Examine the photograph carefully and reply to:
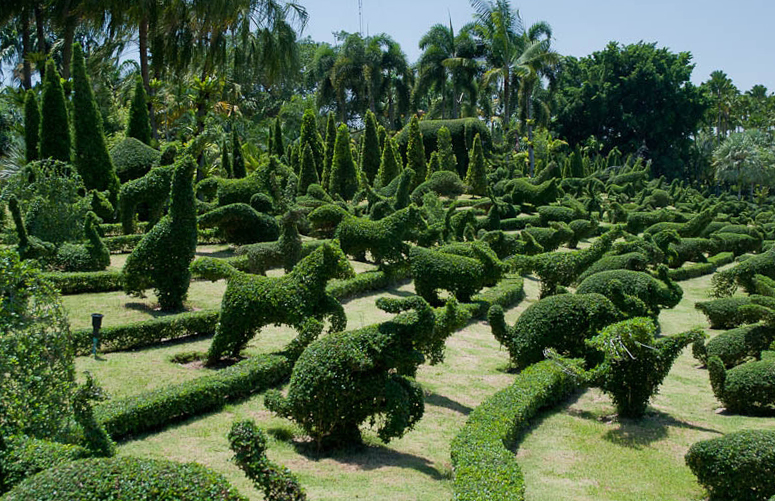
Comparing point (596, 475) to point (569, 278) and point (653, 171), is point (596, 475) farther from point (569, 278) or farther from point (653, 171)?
point (653, 171)

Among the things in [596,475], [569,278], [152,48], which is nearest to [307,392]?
[596,475]

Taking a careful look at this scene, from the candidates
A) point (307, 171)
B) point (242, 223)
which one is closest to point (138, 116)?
point (307, 171)

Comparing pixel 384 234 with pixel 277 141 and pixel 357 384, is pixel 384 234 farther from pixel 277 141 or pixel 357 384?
pixel 277 141

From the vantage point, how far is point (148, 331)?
11.2 m

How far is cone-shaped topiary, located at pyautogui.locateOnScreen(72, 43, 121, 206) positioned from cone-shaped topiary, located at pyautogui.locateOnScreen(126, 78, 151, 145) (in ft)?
12.8

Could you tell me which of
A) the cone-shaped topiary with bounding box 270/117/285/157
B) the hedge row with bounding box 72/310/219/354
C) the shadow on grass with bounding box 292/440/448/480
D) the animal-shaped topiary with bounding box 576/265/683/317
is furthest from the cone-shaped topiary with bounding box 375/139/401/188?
the shadow on grass with bounding box 292/440/448/480

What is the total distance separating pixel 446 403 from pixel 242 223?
10.2 metres

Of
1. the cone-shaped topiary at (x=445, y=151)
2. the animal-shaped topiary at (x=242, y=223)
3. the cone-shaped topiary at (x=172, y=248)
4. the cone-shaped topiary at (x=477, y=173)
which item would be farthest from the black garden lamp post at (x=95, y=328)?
the cone-shaped topiary at (x=445, y=151)

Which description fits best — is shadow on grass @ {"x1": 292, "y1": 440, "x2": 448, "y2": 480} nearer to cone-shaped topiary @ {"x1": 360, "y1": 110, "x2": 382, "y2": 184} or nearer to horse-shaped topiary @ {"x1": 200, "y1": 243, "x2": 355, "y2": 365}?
horse-shaped topiary @ {"x1": 200, "y1": 243, "x2": 355, "y2": 365}

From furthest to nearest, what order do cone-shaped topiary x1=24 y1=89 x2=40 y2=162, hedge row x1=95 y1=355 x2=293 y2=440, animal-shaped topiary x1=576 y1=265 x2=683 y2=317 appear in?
cone-shaped topiary x1=24 y1=89 x2=40 y2=162 < animal-shaped topiary x1=576 y1=265 x2=683 y2=317 < hedge row x1=95 y1=355 x2=293 y2=440

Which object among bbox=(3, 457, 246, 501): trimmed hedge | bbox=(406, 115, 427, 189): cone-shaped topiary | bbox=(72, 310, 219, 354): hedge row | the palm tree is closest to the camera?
bbox=(3, 457, 246, 501): trimmed hedge

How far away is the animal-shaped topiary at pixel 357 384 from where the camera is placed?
299 inches

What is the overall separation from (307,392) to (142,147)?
18.6 metres

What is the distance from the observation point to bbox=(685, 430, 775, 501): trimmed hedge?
6.98m
